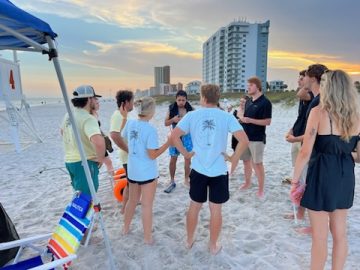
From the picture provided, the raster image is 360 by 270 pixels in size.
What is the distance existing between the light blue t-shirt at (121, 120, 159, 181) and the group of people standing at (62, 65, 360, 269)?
10mm

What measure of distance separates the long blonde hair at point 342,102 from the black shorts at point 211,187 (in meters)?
1.14

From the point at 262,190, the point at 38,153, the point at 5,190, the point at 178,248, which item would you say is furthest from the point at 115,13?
the point at 178,248

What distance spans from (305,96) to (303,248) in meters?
1.76

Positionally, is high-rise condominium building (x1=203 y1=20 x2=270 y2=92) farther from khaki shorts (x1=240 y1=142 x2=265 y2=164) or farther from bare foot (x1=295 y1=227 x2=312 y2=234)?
bare foot (x1=295 y1=227 x2=312 y2=234)

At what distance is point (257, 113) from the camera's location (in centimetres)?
422

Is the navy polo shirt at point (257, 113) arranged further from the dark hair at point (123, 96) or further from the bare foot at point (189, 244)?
the bare foot at point (189, 244)

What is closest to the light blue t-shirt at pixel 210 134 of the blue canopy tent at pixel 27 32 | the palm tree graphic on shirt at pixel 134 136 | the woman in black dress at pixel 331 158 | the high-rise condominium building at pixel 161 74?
the palm tree graphic on shirt at pixel 134 136

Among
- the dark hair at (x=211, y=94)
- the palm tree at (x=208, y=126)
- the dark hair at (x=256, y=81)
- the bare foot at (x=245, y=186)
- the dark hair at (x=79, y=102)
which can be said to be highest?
the dark hair at (x=256, y=81)

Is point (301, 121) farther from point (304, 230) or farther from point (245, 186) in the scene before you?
point (245, 186)

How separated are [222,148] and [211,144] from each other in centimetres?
12

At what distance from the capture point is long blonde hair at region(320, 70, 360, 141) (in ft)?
6.53

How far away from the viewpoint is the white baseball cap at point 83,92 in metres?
2.81

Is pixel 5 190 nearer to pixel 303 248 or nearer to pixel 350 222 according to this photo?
pixel 303 248

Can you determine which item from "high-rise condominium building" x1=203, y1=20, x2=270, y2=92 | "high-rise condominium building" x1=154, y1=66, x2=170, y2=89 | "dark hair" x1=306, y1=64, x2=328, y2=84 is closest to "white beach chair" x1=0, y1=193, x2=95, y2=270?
"dark hair" x1=306, y1=64, x2=328, y2=84
